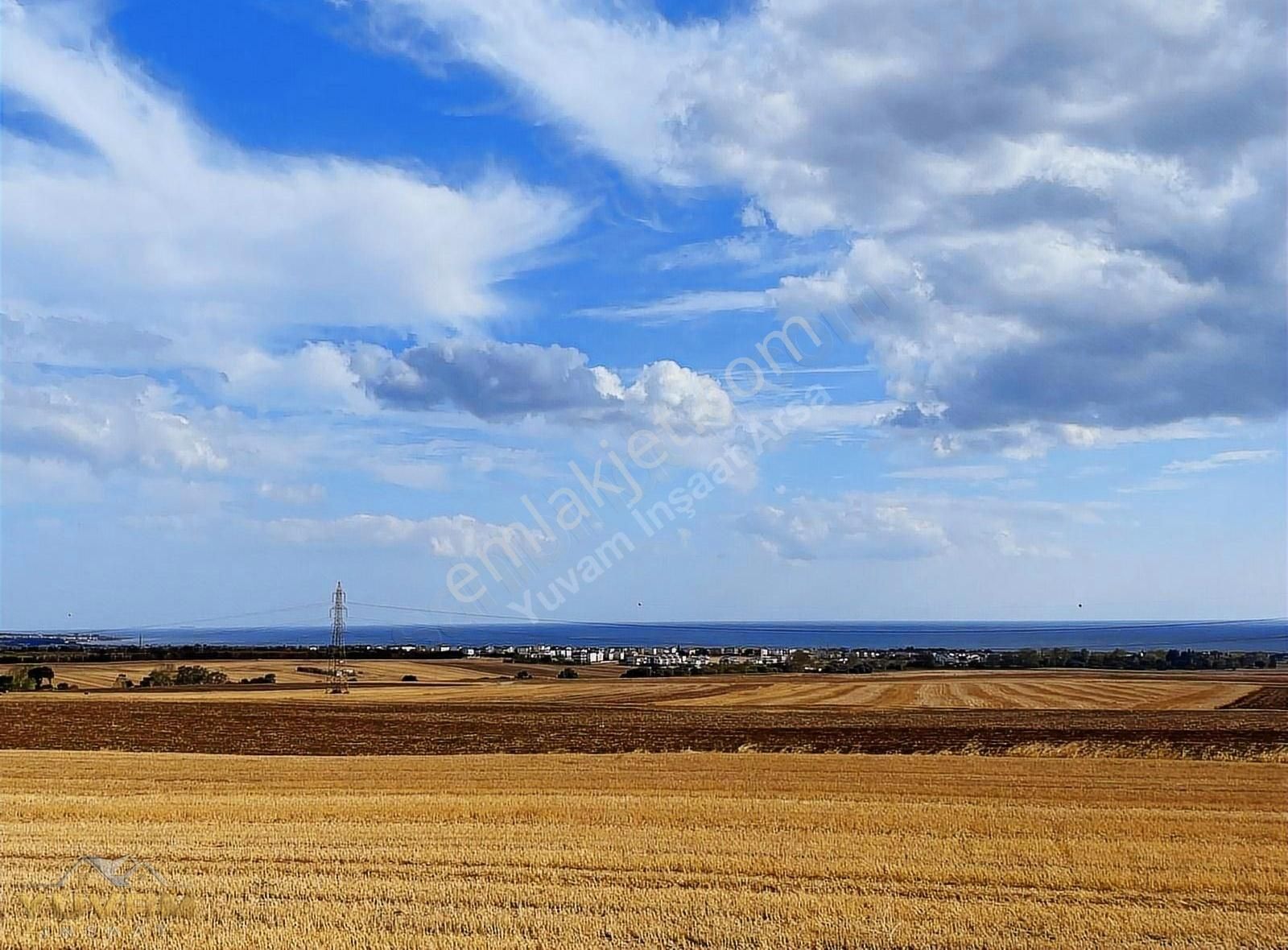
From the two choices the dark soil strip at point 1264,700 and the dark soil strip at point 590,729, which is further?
the dark soil strip at point 1264,700

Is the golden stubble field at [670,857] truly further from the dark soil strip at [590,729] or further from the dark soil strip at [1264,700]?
the dark soil strip at [1264,700]

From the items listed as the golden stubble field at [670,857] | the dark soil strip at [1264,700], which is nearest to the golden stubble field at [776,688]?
the dark soil strip at [1264,700]

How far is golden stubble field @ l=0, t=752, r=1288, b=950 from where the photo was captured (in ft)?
38.7

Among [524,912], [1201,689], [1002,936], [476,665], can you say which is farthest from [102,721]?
[476,665]

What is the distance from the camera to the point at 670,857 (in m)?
15.5

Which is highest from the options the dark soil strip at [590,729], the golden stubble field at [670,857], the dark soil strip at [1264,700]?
the golden stubble field at [670,857]

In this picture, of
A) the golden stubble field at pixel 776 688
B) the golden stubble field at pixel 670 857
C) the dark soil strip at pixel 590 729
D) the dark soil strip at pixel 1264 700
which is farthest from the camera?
the golden stubble field at pixel 776 688

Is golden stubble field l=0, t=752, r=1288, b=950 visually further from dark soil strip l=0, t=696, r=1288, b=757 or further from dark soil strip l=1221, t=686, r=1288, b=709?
dark soil strip l=1221, t=686, r=1288, b=709

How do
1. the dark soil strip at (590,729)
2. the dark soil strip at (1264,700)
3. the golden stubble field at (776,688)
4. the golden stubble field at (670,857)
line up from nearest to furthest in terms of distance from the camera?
the golden stubble field at (670,857) < the dark soil strip at (590,729) < the dark soil strip at (1264,700) < the golden stubble field at (776,688)

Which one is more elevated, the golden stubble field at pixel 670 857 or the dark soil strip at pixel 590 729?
the golden stubble field at pixel 670 857

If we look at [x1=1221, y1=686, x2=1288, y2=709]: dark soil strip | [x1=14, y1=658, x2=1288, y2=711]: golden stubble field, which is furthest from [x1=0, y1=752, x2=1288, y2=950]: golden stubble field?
[x1=1221, y1=686, x2=1288, y2=709]: dark soil strip

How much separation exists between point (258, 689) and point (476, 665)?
154ft

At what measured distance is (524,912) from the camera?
1241cm

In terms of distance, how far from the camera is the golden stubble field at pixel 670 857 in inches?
464
